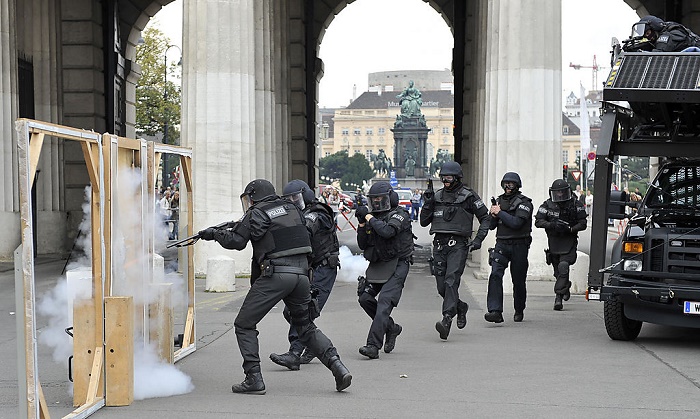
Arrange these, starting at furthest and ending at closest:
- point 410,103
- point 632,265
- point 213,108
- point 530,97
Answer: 1. point 410,103
2. point 213,108
3. point 530,97
4. point 632,265

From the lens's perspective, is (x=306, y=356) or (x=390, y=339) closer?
(x=306, y=356)

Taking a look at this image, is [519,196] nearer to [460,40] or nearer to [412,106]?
[460,40]

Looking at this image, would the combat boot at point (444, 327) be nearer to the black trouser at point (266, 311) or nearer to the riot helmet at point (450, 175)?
the riot helmet at point (450, 175)

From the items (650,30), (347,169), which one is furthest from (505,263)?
(347,169)

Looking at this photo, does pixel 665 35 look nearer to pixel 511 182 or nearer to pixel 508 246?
pixel 511 182

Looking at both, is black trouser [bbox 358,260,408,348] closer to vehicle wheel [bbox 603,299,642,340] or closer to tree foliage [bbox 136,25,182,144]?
vehicle wheel [bbox 603,299,642,340]

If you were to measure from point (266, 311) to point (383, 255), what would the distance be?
255 centimetres

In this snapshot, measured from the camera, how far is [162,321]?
1000 cm

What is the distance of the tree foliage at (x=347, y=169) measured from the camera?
163 metres

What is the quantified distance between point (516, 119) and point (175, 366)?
10496 millimetres

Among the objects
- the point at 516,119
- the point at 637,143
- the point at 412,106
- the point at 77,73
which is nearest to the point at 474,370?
the point at 637,143

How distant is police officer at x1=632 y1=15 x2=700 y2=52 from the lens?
498 inches

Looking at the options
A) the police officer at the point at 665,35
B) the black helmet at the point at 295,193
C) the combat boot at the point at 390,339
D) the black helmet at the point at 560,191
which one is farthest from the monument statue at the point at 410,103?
the black helmet at the point at 295,193

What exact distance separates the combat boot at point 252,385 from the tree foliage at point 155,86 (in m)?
42.3
